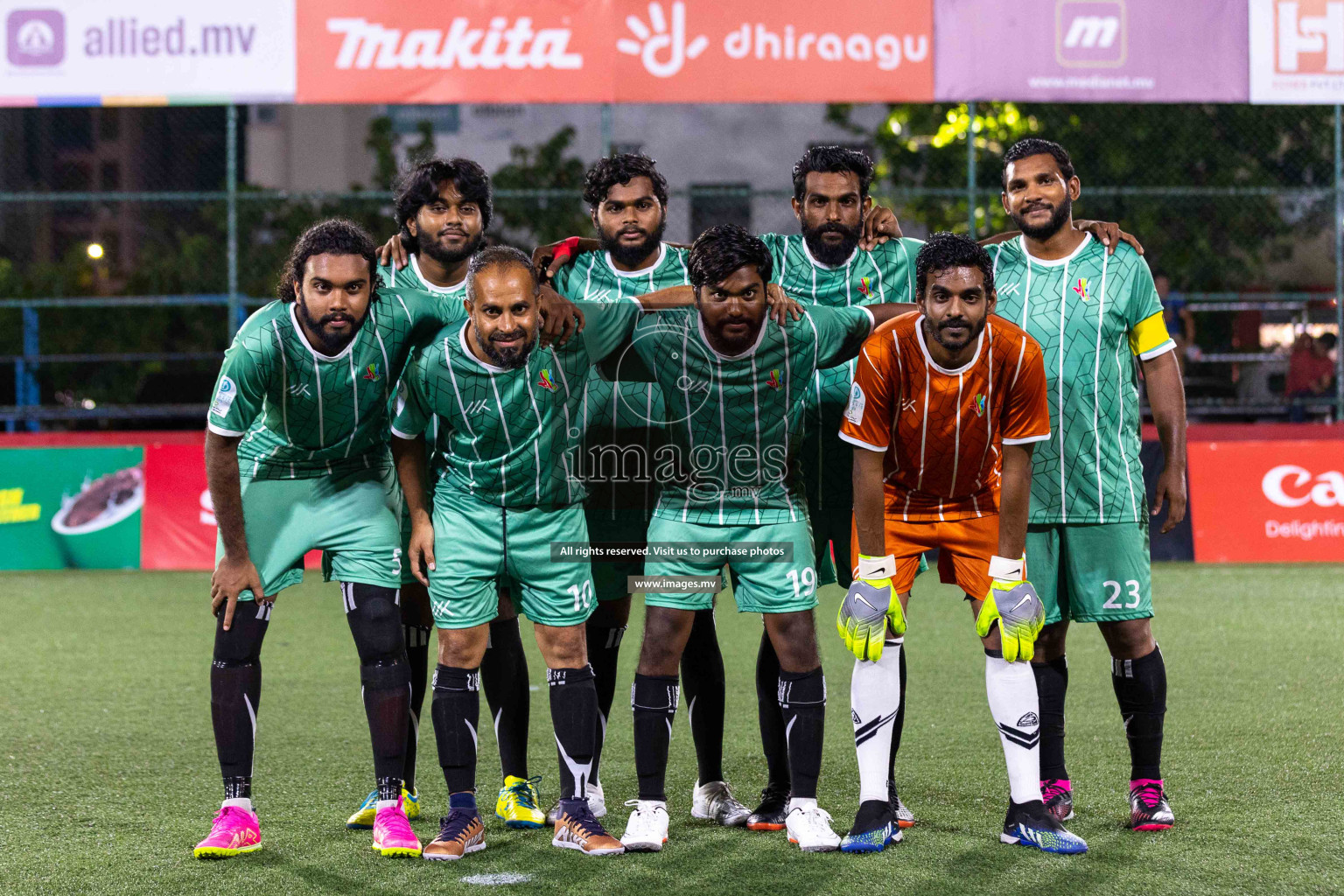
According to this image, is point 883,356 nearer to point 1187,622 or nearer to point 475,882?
point 475,882

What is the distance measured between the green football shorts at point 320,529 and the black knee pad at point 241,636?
0.04m

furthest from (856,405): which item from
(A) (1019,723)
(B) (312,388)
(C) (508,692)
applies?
(B) (312,388)

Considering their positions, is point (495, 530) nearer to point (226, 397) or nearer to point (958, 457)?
point (226, 397)

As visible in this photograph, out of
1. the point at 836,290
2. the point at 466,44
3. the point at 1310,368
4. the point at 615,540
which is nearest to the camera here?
the point at 836,290

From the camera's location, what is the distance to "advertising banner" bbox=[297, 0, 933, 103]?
1078cm

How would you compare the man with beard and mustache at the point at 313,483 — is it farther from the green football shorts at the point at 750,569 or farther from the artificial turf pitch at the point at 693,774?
the green football shorts at the point at 750,569

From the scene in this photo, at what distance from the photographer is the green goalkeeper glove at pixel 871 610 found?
12.9 ft

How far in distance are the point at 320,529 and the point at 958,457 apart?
1.89 metres

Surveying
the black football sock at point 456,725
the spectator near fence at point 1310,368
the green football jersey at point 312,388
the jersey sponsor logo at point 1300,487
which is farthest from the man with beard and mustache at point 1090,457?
the spectator near fence at point 1310,368

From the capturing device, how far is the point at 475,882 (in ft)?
11.9

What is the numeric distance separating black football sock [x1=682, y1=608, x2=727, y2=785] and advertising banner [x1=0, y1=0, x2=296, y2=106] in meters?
7.81

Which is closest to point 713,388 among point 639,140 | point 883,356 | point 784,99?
point 883,356

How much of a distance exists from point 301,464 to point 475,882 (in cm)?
135

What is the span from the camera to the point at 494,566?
13.3 feet
